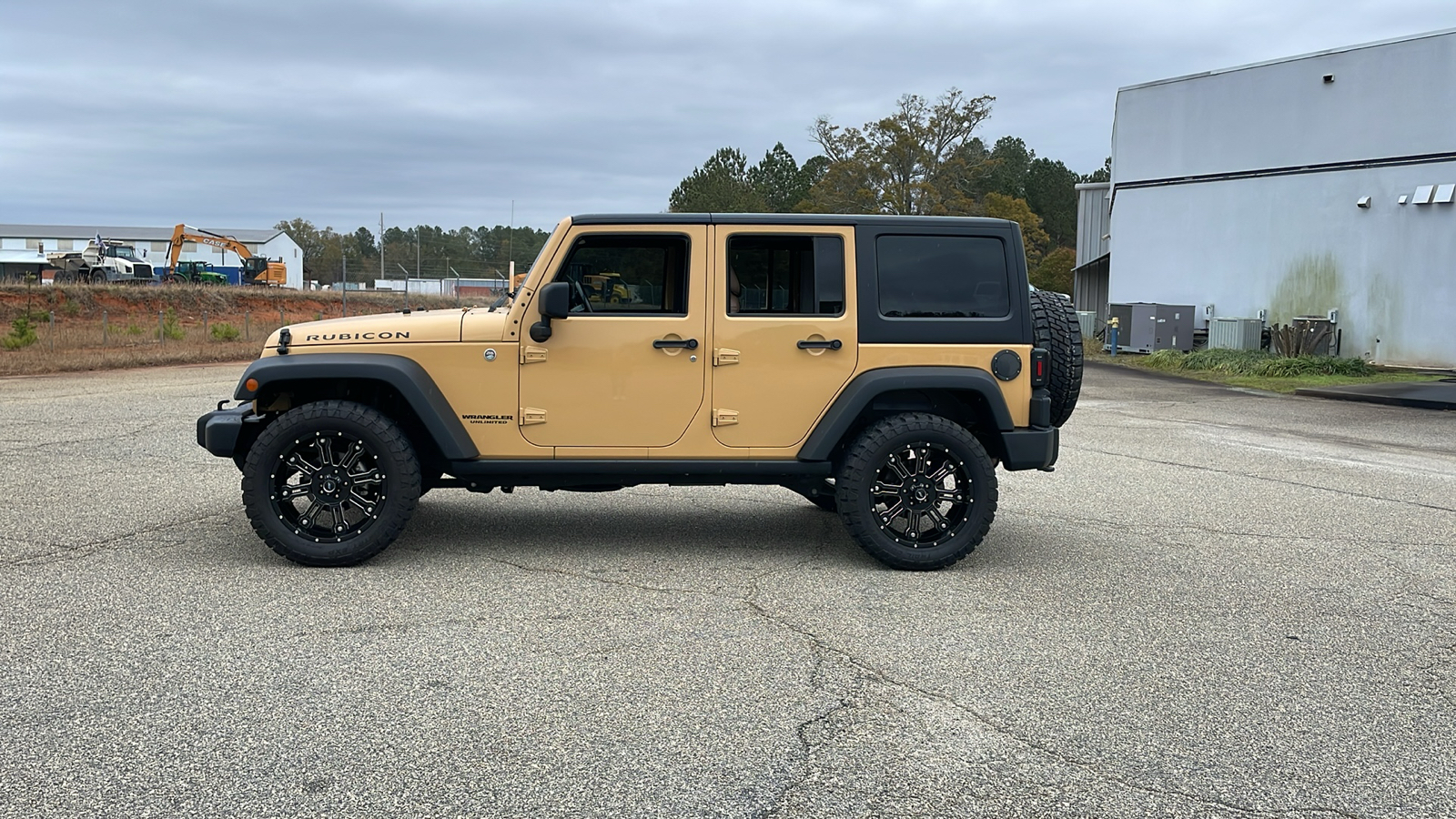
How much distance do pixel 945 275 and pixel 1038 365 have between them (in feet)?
2.36

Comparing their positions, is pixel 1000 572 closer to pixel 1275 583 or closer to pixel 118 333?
pixel 1275 583

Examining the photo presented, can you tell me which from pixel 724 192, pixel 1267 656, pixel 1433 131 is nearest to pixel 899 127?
pixel 724 192

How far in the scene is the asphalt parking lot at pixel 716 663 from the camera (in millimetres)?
3609

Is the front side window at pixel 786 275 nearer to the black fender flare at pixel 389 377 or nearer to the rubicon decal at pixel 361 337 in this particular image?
the black fender flare at pixel 389 377

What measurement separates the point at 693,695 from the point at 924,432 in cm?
242

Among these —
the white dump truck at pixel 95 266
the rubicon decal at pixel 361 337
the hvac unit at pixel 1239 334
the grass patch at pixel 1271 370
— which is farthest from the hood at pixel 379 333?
the white dump truck at pixel 95 266

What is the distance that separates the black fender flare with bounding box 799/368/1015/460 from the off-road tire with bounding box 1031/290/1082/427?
0.41 metres

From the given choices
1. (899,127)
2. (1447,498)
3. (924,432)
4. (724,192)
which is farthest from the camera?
(724,192)

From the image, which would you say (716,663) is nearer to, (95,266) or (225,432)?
(225,432)

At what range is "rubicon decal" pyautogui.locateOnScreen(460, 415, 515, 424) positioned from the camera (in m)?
6.27

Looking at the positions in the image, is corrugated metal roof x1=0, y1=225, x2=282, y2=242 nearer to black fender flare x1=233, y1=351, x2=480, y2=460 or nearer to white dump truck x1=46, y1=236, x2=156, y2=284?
white dump truck x1=46, y1=236, x2=156, y2=284

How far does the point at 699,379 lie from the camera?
6.32 metres

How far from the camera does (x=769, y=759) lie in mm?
3807

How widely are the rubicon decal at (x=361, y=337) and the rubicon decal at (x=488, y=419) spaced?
1.78 feet
